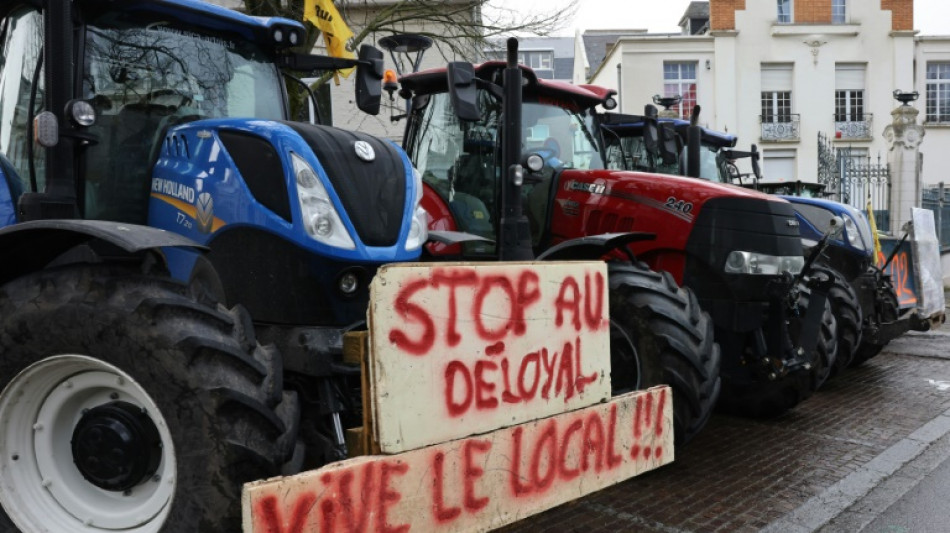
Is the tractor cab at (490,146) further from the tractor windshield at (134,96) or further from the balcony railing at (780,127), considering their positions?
the balcony railing at (780,127)

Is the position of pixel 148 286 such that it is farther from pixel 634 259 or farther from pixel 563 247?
pixel 634 259

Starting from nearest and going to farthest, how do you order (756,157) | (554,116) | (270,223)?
(270,223) < (554,116) < (756,157)

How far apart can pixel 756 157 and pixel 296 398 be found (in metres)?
9.69

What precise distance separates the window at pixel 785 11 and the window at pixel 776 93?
6.92 ft

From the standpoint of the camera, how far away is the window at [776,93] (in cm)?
3203

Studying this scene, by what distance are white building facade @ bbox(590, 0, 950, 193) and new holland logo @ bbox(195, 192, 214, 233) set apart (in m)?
30.0

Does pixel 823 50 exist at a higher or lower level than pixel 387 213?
higher

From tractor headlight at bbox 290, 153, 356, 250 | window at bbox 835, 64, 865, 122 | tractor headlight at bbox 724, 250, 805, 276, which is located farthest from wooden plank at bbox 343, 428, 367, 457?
window at bbox 835, 64, 865, 122

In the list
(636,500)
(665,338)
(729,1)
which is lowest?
(636,500)

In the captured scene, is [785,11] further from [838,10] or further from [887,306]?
A: [887,306]

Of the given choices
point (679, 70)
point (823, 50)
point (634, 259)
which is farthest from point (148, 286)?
point (823, 50)

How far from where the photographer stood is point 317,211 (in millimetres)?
3273

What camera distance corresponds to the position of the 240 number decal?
5.31m

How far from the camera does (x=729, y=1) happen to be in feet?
105
